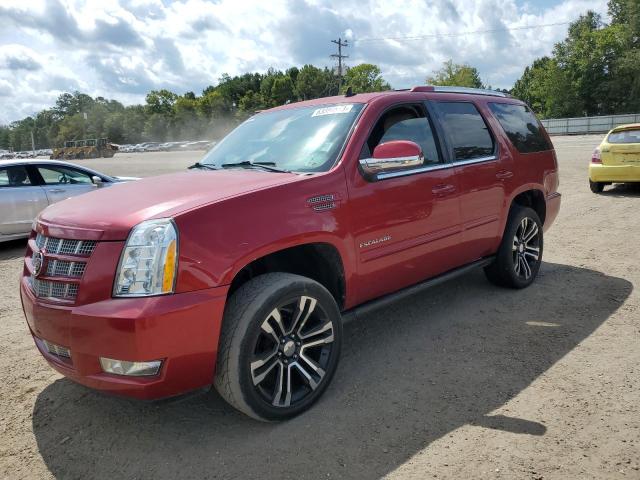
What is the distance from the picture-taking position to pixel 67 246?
2.79m

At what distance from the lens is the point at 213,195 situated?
2.92m

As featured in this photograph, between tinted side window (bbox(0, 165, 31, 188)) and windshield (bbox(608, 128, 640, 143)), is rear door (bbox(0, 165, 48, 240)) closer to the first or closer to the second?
tinted side window (bbox(0, 165, 31, 188))

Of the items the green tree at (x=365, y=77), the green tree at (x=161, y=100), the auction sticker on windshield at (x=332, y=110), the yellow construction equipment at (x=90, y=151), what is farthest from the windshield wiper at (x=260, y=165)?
the green tree at (x=161, y=100)

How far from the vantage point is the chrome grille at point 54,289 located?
268 centimetres

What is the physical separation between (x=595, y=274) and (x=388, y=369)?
3161 millimetres

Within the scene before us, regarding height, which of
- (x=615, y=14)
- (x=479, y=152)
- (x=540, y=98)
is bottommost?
(x=479, y=152)

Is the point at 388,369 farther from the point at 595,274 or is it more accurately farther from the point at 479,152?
the point at 595,274

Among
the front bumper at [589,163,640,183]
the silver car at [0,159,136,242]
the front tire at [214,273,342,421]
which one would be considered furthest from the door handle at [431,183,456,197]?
the front bumper at [589,163,640,183]

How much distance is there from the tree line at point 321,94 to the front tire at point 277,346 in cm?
2193

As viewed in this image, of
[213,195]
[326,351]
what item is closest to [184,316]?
[213,195]

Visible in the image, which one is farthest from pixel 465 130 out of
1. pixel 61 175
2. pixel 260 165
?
pixel 61 175

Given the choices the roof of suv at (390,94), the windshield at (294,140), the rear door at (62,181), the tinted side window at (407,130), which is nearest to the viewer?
the windshield at (294,140)

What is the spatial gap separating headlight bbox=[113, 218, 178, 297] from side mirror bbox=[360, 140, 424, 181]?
142 centimetres

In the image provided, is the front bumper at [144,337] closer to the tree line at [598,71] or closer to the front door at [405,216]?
the front door at [405,216]
